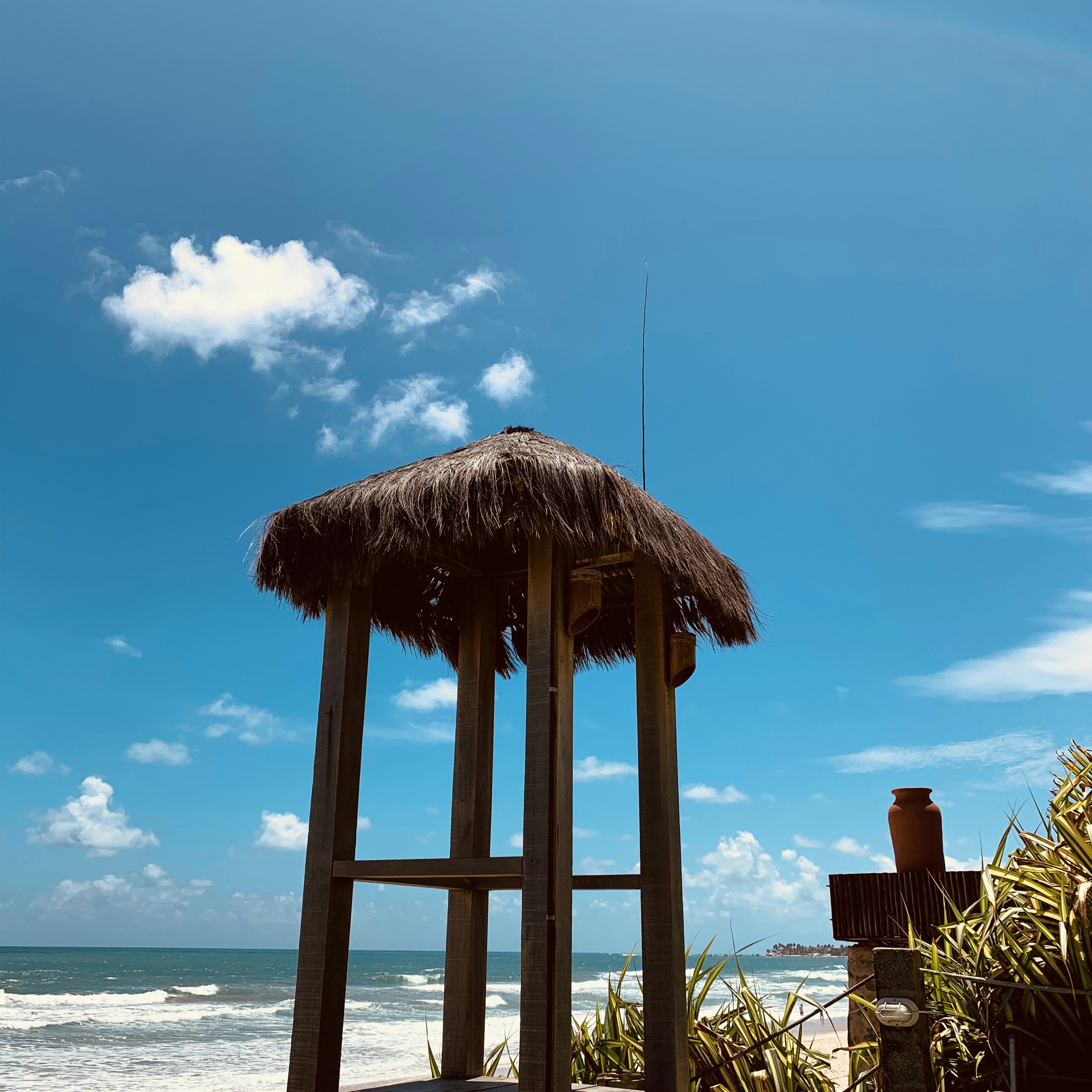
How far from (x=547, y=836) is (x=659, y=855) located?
700 mm

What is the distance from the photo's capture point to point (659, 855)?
4.48m

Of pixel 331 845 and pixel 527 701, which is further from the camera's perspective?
pixel 331 845

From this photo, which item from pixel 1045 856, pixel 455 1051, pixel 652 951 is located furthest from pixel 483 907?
pixel 1045 856

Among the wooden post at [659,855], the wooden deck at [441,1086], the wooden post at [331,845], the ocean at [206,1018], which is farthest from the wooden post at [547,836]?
the ocean at [206,1018]

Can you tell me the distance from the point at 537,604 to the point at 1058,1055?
A: 8.67 feet

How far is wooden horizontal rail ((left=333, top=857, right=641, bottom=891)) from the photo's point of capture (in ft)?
13.4

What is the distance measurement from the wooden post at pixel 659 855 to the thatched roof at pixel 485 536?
0.99ft

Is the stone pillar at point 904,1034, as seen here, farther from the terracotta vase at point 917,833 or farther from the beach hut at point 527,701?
the terracotta vase at point 917,833

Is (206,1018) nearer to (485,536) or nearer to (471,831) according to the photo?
(471,831)

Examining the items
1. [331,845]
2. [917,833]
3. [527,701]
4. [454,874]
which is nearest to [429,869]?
[454,874]

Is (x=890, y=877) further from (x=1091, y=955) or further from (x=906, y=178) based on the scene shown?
(x=906, y=178)

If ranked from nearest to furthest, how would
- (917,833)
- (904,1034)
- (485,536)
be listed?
(904,1034), (485,536), (917,833)

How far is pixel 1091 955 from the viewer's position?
3490 mm

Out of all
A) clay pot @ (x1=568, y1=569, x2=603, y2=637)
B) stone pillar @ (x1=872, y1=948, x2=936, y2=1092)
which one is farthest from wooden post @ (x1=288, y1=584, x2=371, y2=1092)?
stone pillar @ (x1=872, y1=948, x2=936, y2=1092)
